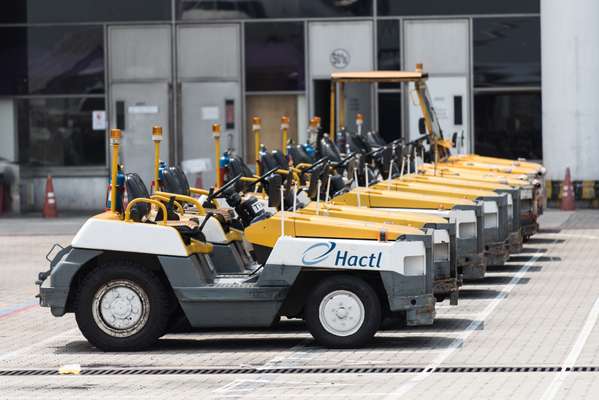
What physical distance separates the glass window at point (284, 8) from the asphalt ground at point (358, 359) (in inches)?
618

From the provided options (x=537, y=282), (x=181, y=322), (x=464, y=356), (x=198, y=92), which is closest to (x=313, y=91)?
(x=198, y=92)

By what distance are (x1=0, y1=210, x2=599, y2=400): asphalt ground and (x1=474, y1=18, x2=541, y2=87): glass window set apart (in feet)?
49.4

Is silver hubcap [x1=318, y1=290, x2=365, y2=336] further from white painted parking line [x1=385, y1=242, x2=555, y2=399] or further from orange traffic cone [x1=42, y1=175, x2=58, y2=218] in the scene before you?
orange traffic cone [x1=42, y1=175, x2=58, y2=218]

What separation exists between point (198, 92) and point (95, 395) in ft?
73.2

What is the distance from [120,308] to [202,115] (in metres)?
19.9

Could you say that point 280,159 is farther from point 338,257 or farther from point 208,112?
point 208,112

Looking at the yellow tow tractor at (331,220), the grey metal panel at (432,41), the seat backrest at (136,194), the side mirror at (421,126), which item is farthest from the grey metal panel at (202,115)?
the seat backrest at (136,194)

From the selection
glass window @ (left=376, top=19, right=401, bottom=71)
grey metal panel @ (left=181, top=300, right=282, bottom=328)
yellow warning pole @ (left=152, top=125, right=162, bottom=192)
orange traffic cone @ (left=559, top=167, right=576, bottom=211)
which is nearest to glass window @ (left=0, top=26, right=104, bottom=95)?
glass window @ (left=376, top=19, right=401, bottom=71)

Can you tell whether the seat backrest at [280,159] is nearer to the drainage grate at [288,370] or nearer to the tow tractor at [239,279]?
the tow tractor at [239,279]

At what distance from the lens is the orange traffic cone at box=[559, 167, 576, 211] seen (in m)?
30.9

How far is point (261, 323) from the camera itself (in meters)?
13.8

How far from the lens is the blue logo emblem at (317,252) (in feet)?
44.7

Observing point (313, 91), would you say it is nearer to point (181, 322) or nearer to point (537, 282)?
point (537, 282)

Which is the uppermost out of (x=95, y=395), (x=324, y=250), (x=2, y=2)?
(x=2, y=2)
